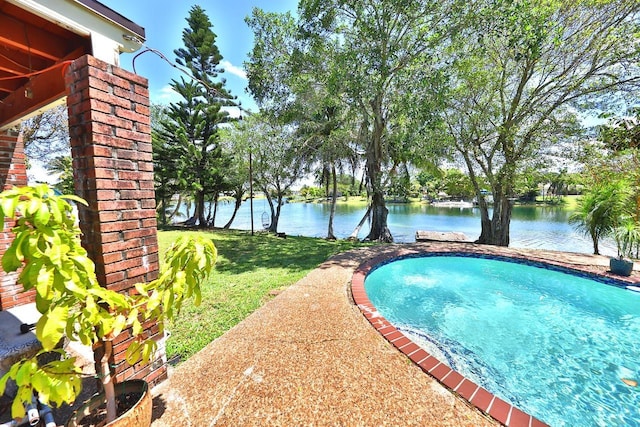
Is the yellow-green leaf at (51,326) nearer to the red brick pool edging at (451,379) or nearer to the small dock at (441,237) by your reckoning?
the red brick pool edging at (451,379)

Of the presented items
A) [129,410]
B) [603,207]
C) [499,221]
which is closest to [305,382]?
[129,410]

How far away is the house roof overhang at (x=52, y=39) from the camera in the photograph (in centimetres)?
150

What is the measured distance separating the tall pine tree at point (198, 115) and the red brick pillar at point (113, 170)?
11917mm

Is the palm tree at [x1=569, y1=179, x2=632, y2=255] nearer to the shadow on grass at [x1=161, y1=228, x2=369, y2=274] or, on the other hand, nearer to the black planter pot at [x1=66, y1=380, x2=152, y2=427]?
the shadow on grass at [x1=161, y1=228, x2=369, y2=274]

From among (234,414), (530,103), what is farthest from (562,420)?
(530,103)

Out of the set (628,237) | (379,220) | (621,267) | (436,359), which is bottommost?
(436,359)

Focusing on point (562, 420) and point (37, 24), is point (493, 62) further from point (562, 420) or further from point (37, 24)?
point (37, 24)

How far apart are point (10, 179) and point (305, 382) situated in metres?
3.63

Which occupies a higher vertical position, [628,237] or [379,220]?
[628,237]

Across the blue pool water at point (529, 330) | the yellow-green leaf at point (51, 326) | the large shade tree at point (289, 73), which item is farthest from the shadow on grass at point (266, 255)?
the yellow-green leaf at point (51, 326)

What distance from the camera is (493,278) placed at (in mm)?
5602

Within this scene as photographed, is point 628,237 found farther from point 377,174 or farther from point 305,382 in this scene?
point 305,382

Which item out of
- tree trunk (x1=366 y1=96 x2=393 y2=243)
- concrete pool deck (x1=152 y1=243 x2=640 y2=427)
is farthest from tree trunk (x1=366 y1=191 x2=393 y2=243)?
concrete pool deck (x1=152 y1=243 x2=640 y2=427)

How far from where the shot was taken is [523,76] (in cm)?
801
